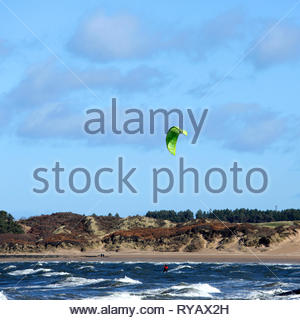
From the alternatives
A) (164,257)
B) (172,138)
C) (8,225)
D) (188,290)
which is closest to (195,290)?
(188,290)

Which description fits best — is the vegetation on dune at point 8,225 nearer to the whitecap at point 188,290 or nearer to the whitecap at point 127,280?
the whitecap at point 127,280

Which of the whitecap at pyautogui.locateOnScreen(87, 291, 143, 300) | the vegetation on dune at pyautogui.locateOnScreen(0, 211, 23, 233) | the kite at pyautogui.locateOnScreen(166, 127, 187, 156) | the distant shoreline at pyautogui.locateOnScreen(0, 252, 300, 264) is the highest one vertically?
the vegetation on dune at pyautogui.locateOnScreen(0, 211, 23, 233)

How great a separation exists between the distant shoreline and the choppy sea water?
5.46 meters

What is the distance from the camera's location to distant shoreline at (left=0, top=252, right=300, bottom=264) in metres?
58.4

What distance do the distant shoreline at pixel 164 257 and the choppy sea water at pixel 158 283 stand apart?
546cm

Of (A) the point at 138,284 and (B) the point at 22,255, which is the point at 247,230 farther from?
(A) the point at 138,284

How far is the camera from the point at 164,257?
65312 mm

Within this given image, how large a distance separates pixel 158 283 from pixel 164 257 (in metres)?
26.7

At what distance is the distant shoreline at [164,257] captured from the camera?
58.4 meters

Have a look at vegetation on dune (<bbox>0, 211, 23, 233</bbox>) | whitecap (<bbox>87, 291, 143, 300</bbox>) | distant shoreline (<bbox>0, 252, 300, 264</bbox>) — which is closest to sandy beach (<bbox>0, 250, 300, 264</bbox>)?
distant shoreline (<bbox>0, 252, 300, 264</bbox>)

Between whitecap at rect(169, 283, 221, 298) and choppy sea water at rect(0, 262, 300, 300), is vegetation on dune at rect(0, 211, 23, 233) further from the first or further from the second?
whitecap at rect(169, 283, 221, 298)

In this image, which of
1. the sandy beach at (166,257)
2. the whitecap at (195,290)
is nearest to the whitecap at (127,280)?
the whitecap at (195,290)

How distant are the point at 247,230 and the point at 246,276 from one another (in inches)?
1065

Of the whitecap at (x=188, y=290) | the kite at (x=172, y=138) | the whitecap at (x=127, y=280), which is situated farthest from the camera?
the whitecap at (x=127, y=280)
